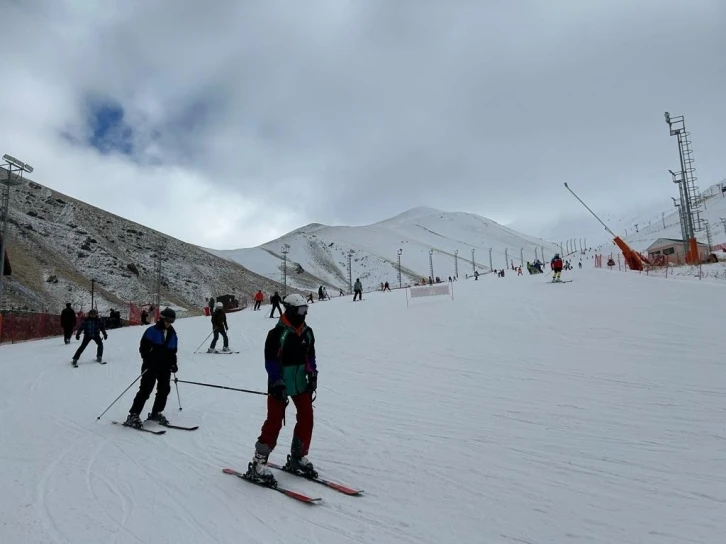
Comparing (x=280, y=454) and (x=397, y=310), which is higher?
(x=397, y=310)

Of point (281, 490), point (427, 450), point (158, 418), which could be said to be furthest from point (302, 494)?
point (158, 418)

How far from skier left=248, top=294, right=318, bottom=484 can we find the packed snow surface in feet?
0.76

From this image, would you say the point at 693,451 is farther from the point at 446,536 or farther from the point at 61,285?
the point at 61,285

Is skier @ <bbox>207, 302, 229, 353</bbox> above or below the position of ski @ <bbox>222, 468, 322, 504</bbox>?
above

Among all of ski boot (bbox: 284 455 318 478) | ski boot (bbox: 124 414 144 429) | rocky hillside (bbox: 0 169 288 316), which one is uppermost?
rocky hillside (bbox: 0 169 288 316)

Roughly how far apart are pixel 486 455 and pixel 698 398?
371 cm

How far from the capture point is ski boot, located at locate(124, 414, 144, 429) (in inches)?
284

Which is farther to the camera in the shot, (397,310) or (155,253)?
(155,253)

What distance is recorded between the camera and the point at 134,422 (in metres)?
7.25

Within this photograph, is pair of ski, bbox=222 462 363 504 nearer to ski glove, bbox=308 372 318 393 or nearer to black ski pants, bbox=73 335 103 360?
ski glove, bbox=308 372 318 393

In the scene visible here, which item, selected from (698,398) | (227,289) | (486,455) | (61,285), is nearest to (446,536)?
(486,455)

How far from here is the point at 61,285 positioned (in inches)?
2324

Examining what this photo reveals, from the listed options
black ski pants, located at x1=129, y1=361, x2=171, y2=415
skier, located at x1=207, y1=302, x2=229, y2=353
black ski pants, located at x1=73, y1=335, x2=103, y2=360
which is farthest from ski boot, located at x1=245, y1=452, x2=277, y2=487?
black ski pants, located at x1=73, y1=335, x2=103, y2=360

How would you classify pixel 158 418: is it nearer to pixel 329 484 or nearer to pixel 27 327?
pixel 329 484
